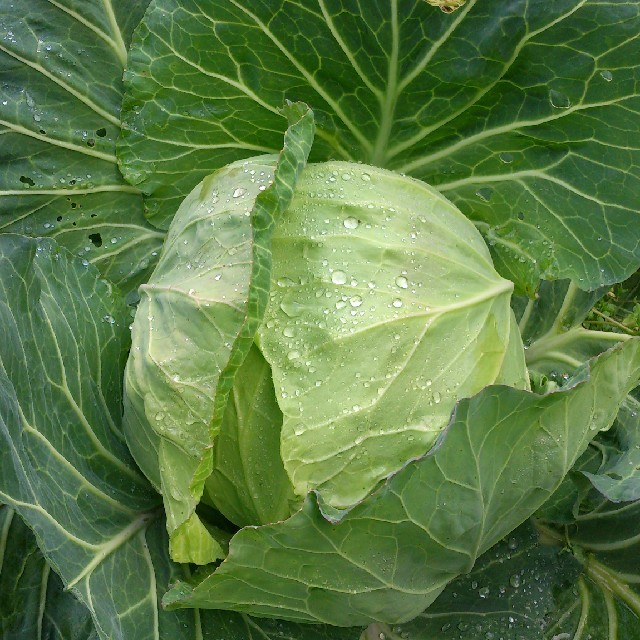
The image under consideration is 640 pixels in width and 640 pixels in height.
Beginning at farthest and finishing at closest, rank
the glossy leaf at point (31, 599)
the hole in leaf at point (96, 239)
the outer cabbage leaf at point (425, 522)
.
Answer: the hole in leaf at point (96, 239) → the glossy leaf at point (31, 599) → the outer cabbage leaf at point (425, 522)

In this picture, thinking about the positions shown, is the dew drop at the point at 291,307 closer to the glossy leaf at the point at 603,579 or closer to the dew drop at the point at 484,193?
the dew drop at the point at 484,193

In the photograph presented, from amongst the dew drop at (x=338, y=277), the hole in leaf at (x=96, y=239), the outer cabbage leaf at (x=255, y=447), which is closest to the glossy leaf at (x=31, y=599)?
the outer cabbage leaf at (x=255, y=447)

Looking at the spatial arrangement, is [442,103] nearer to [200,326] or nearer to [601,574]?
[200,326]

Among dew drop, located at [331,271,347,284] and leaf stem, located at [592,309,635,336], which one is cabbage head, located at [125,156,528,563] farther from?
leaf stem, located at [592,309,635,336]

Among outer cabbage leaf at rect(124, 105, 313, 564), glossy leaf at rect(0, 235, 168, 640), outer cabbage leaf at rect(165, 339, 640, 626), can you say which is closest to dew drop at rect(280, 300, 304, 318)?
outer cabbage leaf at rect(124, 105, 313, 564)

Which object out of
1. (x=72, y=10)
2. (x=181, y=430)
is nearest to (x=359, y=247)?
(x=181, y=430)

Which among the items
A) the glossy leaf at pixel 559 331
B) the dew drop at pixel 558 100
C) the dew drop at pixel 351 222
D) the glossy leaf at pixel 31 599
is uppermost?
the dew drop at pixel 558 100

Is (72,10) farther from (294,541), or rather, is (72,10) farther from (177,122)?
(294,541)
